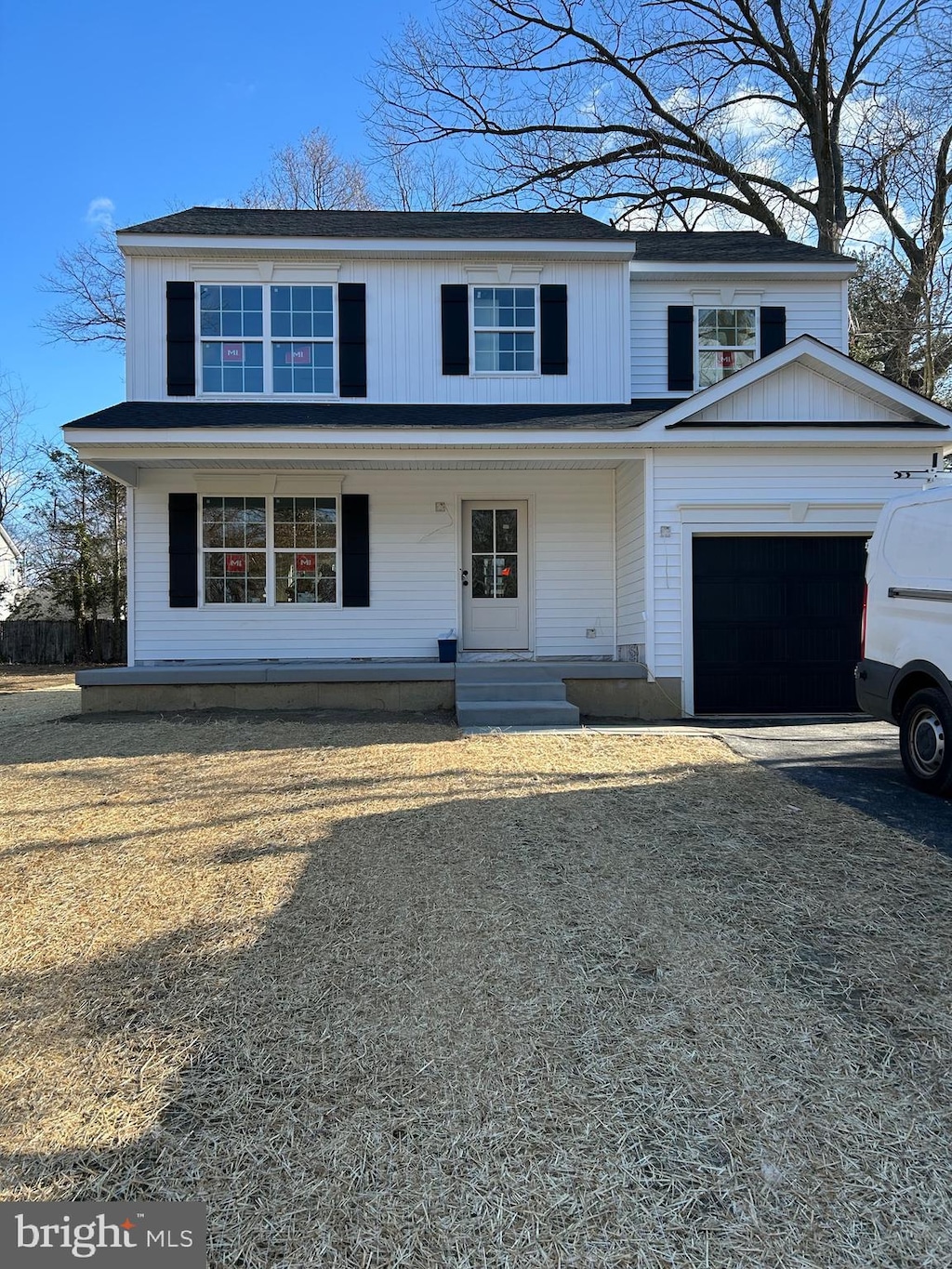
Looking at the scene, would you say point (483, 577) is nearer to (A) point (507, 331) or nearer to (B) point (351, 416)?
(B) point (351, 416)

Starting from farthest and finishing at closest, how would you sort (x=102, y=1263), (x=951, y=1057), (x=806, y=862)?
1. (x=806, y=862)
2. (x=951, y=1057)
3. (x=102, y=1263)

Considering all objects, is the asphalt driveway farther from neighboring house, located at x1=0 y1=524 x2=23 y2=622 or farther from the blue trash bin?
neighboring house, located at x1=0 y1=524 x2=23 y2=622

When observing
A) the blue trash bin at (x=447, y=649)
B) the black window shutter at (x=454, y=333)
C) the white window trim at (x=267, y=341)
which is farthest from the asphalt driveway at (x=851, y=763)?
the white window trim at (x=267, y=341)

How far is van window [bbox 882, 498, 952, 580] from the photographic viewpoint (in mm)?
5090

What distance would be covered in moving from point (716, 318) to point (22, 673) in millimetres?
15622

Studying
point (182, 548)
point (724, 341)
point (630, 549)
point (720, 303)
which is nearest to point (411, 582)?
point (630, 549)

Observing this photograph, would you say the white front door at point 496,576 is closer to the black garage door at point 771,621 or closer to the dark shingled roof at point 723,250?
the black garage door at point 771,621

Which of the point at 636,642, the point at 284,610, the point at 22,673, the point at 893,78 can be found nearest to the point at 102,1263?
the point at 636,642

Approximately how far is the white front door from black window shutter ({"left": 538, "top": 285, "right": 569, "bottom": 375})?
1.88m

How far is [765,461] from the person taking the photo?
8484 mm

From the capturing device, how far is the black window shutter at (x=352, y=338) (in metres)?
9.86

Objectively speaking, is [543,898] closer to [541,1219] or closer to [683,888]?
[683,888]

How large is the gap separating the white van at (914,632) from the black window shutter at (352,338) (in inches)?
260

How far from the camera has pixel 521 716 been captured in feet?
25.0
